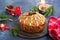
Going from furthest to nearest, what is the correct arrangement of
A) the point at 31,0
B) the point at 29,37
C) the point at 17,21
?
the point at 31,0
the point at 17,21
the point at 29,37

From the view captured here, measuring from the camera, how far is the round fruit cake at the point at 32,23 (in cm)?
91

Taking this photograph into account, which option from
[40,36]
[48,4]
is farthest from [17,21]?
[48,4]

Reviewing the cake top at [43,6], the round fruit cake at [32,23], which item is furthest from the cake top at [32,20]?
the cake top at [43,6]

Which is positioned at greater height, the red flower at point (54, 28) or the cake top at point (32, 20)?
the cake top at point (32, 20)

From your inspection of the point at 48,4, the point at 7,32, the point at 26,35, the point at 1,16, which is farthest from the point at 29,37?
the point at 48,4

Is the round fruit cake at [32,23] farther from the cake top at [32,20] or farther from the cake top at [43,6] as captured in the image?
the cake top at [43,6]

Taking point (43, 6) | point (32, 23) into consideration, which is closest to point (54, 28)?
point (32, 23)

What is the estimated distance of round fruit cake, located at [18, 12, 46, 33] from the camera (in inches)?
36.0

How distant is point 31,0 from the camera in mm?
1265

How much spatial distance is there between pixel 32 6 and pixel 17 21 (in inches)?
7.7

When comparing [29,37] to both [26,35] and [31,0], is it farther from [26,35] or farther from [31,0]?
[31,0]

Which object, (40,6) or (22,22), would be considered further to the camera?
(40,6)

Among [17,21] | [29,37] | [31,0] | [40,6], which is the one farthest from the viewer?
[31,0]

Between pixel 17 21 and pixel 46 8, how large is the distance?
217 mm
